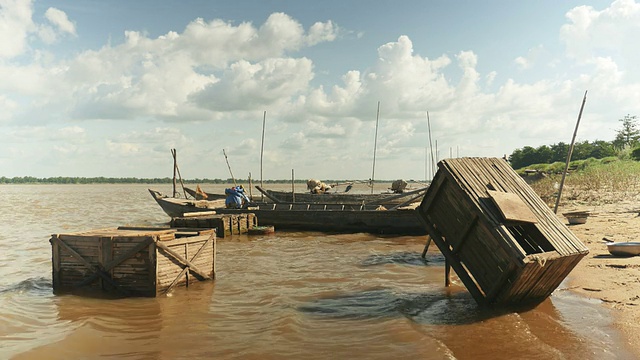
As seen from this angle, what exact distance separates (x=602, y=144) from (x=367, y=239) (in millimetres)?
65183

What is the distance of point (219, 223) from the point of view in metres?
21.6


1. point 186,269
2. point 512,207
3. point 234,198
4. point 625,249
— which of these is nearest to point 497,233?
point 512,207

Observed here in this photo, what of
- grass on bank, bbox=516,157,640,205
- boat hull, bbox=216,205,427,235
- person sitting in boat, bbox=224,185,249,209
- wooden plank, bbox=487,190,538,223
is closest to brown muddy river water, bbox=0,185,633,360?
wooden plank, bbox=487,190,538,223

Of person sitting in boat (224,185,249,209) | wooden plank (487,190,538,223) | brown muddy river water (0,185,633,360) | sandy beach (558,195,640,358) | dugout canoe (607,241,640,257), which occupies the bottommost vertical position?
brown muddy river water (0,185,633,360)

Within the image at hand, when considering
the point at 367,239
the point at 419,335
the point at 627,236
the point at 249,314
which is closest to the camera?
the point at 419,335

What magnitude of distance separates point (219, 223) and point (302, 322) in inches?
555

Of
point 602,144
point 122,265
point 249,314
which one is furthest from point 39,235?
point 602,144

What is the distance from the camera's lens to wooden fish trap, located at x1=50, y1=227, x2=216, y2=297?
946 cm

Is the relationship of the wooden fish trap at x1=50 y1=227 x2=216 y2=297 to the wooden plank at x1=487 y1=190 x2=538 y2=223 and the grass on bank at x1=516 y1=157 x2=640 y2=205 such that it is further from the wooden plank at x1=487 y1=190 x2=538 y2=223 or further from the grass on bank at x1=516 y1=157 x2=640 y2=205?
the grass on bank at x1=516 y1=157 x2=640 y2=205

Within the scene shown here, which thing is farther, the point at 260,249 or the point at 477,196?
the point at 260,249

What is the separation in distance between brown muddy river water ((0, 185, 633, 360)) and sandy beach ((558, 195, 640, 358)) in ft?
1.00

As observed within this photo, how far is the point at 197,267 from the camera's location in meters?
10.8

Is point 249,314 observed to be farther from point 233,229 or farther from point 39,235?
point 39,235

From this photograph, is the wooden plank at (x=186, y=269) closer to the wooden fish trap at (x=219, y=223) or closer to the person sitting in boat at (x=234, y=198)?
the wooden fish trap at (x=219, y=223)
